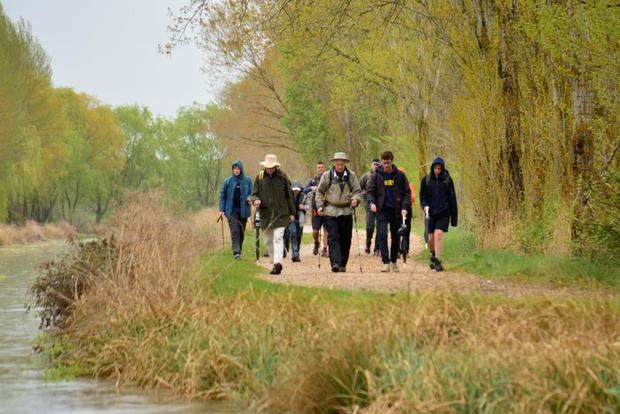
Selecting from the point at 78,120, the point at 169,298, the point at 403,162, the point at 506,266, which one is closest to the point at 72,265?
the point at 169,298

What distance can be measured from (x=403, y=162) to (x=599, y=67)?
27855mm

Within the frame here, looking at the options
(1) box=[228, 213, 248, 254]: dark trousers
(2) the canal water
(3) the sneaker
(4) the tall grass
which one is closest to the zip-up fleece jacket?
(3) the sneaker

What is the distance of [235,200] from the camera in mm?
26594

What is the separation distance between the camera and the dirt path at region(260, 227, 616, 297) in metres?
16.1

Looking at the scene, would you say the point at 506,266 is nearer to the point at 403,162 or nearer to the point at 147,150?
the point at 403,162

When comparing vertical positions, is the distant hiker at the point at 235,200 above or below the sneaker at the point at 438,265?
above

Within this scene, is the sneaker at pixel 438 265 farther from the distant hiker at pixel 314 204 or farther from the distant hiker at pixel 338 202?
the distant hiker at pixel 314 204

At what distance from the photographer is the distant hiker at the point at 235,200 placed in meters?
26.4

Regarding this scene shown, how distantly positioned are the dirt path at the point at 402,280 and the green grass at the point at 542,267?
0.34 m

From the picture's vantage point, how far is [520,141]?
991 inches

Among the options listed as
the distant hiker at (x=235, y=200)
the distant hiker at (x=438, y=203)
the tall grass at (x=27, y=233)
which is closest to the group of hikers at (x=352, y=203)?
the distant hiker at (x=438, y=203)

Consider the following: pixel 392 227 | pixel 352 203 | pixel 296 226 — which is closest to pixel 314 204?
pixel 296 226

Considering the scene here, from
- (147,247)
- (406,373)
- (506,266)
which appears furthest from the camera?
(506,266)

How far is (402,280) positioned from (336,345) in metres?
8.65
